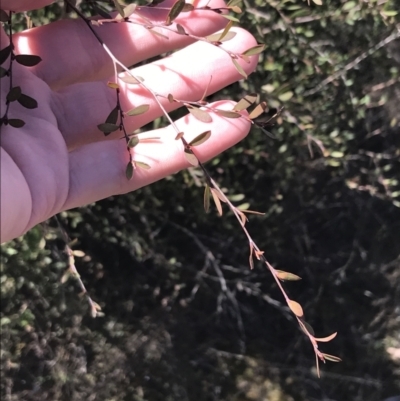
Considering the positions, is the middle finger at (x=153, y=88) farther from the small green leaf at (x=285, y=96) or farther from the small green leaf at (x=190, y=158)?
the small green leaf at (x=190, y=158)

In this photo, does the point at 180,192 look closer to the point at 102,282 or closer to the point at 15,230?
the point at 102,282

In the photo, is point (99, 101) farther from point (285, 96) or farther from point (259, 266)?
point (259, 266)

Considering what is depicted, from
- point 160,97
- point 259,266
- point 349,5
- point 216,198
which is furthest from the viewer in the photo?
point 259,266

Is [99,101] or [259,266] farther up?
[99,101]

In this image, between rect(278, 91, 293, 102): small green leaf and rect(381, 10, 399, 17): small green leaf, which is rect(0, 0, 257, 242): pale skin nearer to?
rect(278, 91, 293, 102): small green leaf

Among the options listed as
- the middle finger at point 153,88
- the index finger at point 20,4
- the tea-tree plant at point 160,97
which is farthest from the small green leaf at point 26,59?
the middle finger at point 153,88

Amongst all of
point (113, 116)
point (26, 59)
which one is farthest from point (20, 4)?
point (113, 116)
